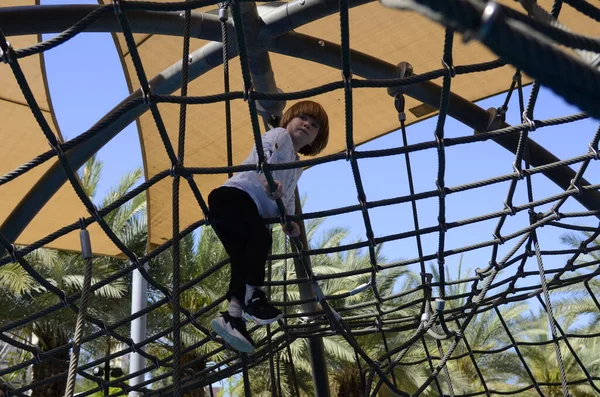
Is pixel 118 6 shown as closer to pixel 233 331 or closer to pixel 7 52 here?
pixel 7 52

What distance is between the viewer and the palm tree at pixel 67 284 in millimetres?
8875

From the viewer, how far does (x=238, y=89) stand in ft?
14.6

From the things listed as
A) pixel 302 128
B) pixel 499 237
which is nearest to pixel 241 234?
pixel 302 128

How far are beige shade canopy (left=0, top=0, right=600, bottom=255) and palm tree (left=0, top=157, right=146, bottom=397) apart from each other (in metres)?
4.02

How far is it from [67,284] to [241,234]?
7443 millimetres

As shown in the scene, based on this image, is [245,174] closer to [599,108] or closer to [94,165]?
[599,108]

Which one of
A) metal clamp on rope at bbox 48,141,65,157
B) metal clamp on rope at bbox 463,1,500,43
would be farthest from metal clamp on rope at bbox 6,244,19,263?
metal clamp on rope at bbox 463,1,500,43

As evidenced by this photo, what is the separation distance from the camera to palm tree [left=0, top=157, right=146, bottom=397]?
29.1 feet

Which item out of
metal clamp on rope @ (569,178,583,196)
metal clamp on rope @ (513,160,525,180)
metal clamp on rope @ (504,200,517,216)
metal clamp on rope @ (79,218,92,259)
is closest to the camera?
metal clamp on rope @ (79,218,92,259)

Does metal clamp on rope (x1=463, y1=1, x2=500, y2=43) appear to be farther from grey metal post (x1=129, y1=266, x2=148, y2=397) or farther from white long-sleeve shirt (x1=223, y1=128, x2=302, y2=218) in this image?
grey metal post (x1=129, y1=266, x2=148, y2=397)

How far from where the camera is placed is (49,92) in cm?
466

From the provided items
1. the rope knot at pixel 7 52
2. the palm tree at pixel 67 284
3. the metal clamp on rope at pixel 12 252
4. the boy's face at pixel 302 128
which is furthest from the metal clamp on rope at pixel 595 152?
the palm tree at pixel 67 284

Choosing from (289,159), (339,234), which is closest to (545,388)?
(339,234)

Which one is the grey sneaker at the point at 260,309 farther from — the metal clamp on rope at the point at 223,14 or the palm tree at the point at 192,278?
the palm tree at the point at 192,278
